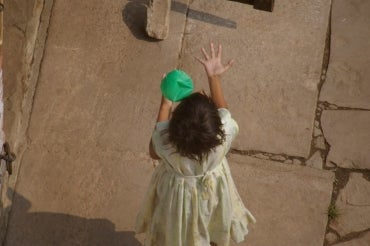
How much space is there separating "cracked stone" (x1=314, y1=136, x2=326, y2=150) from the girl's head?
1.46m

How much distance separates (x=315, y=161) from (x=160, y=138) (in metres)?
1.45

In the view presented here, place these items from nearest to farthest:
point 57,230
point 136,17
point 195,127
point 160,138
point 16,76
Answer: point 195,127 → point 160,138 → point 57,230 → point 16,76 → point 136,17

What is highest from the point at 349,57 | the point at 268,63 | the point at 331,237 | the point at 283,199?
the point at 349,57

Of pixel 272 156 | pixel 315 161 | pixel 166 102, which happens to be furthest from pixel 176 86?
pixel 315 161

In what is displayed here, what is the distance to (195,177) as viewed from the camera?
2.42 meters

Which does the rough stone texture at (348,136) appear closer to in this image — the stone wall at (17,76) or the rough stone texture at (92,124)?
the rough stone texture at (92,124)

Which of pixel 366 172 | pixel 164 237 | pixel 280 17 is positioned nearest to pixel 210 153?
pixel 164 237

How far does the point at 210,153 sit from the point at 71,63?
1585 mm

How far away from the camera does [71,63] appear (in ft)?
11.6

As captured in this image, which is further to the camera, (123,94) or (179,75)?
(123,94)

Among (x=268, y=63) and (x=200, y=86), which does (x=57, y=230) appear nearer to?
(x=200, y=86)

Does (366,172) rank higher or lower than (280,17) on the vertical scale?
lower

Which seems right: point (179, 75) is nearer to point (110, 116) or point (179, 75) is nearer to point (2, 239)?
point (110, 116)

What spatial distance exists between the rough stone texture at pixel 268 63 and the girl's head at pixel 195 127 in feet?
4.24
